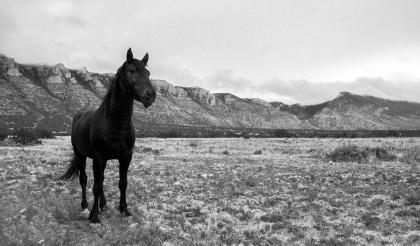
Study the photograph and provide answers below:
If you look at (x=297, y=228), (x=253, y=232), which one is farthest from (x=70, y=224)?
(x=297, y=228)

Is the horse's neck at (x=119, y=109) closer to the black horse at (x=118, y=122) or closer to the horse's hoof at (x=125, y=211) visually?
the black horse at (x=118, y=122)

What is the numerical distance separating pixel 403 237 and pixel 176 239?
4.35m

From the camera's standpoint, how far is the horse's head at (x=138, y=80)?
8.16 meters

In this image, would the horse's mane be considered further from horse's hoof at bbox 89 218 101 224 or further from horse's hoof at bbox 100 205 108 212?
horse's hoof at bbox 100 205 108 212

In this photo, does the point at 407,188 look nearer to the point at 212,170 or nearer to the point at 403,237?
the point at 403,237

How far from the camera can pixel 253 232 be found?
8.38 meters

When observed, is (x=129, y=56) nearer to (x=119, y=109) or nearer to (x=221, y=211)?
(x=119, y=109)

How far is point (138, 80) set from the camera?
331 inches

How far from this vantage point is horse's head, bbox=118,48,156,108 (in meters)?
8.16

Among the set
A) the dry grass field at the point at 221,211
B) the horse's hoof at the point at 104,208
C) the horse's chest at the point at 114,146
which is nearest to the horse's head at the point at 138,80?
the horse's chest at the point at 114,146

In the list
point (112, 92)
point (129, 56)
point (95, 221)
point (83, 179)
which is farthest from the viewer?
point (83, 179)

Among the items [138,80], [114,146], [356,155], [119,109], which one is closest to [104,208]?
[114,146]

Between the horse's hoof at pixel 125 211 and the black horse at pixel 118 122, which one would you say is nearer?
the black horse at pixel 118 122

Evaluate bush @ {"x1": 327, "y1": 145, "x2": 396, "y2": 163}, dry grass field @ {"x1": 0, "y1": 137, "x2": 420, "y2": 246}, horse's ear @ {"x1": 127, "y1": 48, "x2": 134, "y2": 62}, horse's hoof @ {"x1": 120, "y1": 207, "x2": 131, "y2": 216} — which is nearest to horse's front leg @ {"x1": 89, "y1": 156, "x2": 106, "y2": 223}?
dry grass field @ {"x1": 0, "y1": 137, "x2": 420, "y2": 246}
